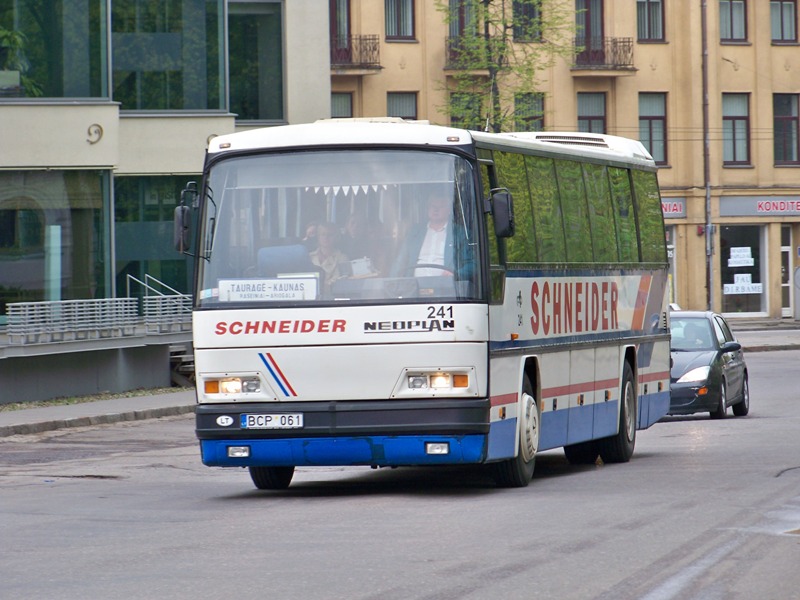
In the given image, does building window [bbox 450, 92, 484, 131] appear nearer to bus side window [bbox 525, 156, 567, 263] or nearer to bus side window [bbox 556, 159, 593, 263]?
bus side window [bbox 556, 159, 593, 263]

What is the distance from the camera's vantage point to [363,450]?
505 inches

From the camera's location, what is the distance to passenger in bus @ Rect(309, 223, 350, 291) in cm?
1298

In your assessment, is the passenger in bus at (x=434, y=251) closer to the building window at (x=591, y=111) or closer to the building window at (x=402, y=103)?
the building window at (x=402, y=103)

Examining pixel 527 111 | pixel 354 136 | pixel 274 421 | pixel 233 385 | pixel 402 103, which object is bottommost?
pixel 274 421

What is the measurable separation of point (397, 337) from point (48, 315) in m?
15.4

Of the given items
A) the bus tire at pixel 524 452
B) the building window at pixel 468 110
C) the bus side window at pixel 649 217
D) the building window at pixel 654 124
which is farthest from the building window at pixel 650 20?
the bus tire at pixel 524 452

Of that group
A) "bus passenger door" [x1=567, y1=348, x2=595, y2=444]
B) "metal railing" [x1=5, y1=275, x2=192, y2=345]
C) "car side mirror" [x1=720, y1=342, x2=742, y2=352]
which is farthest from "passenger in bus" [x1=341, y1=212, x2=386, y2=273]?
"metal railing" [x1=5, y1=275, x2=192, y2=345]

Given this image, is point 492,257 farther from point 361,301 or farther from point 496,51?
point 496,51

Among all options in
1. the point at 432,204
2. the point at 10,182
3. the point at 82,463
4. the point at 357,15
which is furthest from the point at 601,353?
the point at 357,15

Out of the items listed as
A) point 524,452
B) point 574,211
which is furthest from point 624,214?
point 524,452

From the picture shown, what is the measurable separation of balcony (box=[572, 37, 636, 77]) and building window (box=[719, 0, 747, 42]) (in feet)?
12.6

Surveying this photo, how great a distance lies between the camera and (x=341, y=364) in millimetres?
12836

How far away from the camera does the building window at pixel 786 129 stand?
59.2 metres

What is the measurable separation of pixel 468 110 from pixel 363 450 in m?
36.0
